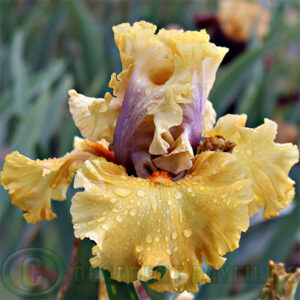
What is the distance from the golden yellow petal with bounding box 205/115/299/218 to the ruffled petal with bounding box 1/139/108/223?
11.8 inches

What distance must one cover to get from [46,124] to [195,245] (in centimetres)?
141

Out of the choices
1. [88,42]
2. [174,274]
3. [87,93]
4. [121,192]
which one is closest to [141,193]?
[121,192]

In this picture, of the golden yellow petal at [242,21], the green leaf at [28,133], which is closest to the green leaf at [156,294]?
the green leaf at [28,133]

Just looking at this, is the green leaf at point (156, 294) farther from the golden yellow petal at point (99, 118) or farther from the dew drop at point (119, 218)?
the golden yellow petal at point (99, 118)

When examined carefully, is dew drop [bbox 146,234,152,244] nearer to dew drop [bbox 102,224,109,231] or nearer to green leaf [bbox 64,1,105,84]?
dew drop [bbox 102,224,109,231]

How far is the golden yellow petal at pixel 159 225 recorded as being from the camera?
64cm

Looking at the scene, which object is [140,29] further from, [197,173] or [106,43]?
[106,43]

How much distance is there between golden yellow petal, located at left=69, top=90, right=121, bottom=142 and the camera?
82 cm

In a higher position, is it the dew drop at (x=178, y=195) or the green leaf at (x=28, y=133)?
the dew drop at (x=178, y=195)

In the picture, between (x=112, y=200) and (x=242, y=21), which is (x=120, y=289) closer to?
(x=112, y=200)

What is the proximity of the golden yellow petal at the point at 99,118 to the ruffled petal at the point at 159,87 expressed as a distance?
0.03 m

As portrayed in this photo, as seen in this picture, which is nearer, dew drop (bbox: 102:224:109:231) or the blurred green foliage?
dew drop (bbox: 102:224:109:231)

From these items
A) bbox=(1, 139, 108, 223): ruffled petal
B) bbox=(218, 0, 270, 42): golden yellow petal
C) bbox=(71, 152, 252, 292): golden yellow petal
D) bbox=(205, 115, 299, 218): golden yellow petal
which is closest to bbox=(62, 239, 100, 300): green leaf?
bbox=(1, 139, 108, 223): ruffled petal

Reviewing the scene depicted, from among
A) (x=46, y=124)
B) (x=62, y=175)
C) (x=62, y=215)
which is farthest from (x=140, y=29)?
(x=46, y=124)
